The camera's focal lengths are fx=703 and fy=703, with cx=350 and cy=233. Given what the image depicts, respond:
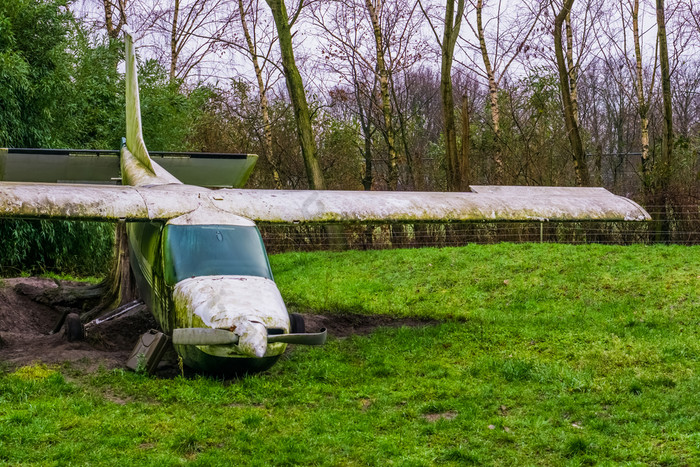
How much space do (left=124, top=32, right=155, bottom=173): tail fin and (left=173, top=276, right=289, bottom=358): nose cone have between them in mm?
3590

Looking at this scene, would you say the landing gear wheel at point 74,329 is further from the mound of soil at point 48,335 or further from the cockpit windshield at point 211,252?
the cockpit windshield at point 211,252

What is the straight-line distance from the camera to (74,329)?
28.6 ft

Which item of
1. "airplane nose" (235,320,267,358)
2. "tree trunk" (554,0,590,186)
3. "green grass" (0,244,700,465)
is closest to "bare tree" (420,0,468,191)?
"tree trunk" (554,0,590,186)

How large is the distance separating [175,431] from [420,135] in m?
37.6

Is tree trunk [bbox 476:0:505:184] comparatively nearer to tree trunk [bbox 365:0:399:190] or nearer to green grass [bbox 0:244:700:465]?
tree trunk [bbox 365:0:399:190]

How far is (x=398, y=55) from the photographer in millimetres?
23672

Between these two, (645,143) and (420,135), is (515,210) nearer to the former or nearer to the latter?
(645,143)

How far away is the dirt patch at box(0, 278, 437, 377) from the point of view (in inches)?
303

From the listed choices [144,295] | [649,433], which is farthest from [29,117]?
[649,433]

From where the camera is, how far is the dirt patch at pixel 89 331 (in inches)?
303

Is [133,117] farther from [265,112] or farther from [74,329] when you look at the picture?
[265,112]

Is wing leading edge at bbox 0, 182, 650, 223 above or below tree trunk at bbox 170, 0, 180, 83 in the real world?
below

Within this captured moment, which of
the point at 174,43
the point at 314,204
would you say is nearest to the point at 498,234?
the point at 314,204

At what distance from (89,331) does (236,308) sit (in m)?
3.49
